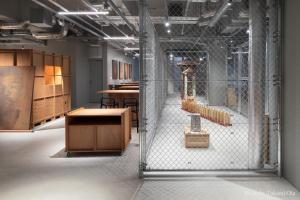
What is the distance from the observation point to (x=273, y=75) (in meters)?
4.40

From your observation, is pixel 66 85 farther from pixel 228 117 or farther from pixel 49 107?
pixel 228 117

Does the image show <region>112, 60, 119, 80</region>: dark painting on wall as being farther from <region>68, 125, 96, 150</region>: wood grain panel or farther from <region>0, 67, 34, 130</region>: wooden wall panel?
<region>68, 125, 96, 150</region>: wood grain panel

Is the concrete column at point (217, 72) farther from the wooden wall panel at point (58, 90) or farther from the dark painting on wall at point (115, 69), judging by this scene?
the wooden wall panel at point (58, 90)

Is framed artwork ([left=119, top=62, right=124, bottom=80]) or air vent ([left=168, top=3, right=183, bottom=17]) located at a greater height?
air vent ([left=168, top=3, right=183, bottom=17])

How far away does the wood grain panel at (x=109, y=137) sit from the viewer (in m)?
5.65

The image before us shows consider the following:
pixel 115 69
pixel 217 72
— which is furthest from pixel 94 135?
pixel 115 69

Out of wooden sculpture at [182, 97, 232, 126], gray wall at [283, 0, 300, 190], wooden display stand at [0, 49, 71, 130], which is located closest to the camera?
gray wall at [283, 0, 300, 190]

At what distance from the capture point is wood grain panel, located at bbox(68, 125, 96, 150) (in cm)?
560

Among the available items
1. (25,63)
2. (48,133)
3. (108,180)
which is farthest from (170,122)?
(108,180)

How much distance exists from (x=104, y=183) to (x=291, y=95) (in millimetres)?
2603

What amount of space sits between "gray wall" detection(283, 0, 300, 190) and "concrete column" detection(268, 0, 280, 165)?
14cm

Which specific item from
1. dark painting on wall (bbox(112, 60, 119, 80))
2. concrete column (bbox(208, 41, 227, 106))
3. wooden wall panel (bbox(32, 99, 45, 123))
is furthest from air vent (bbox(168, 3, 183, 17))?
dark painting on wall (bbox(112, 60, 119, 80))

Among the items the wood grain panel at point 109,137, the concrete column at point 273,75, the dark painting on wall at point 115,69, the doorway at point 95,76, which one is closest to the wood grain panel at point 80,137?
the wood grain panel at point 109,137

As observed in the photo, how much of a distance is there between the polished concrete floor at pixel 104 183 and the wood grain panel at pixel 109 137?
0.58 feet
